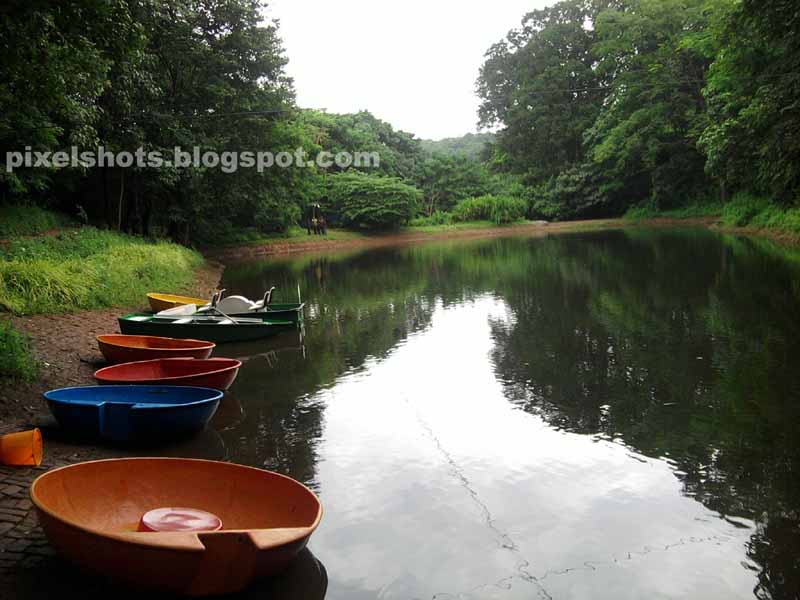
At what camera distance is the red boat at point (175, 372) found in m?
7.86

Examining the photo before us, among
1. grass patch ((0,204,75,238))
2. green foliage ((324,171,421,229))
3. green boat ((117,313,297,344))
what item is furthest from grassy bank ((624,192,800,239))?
grass patch ((0,204,75,238))

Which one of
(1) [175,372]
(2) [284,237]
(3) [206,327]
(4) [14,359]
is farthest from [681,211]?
(4) [14,359]

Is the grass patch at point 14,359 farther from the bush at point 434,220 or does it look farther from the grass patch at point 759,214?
the bush at point 434,220

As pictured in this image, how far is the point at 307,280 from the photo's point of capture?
2436cm

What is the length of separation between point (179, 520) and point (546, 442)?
13.0 ft

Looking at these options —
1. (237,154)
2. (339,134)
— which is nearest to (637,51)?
(339,134)

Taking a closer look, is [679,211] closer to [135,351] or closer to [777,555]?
[135,351]

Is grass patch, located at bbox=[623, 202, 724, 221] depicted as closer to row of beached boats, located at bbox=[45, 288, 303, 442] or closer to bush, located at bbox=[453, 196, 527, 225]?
bush, located at bbox=[453, 196, 527, 225]

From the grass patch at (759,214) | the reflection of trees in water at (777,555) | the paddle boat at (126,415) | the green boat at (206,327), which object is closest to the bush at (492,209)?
the grass patch at (759,214)

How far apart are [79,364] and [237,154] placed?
2073cm

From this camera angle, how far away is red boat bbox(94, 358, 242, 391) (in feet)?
25.8

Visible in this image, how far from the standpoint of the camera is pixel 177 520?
14.5 feet

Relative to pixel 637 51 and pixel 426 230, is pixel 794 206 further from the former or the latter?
pixel 426 230

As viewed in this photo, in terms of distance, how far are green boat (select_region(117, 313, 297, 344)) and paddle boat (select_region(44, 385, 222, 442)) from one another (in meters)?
4.66
